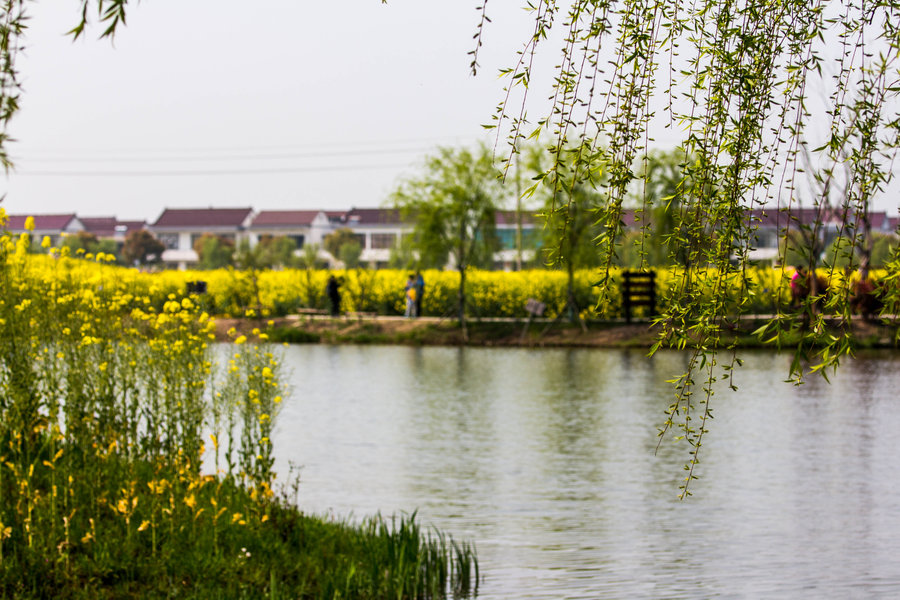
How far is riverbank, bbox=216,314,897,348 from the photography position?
3466 centimetres

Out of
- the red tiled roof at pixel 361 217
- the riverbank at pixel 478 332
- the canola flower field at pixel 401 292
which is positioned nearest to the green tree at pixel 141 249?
the red tiled roof at pixel 361 217

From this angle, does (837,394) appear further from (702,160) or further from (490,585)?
(702,160)

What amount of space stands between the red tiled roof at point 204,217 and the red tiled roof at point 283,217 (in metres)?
1.73

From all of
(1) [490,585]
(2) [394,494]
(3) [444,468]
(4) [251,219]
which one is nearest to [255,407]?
(1) [490,585]

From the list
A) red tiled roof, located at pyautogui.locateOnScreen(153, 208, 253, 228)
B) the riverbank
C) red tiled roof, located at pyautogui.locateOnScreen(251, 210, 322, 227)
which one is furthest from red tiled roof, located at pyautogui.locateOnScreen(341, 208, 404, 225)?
the riverbank

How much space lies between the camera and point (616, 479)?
1260cm

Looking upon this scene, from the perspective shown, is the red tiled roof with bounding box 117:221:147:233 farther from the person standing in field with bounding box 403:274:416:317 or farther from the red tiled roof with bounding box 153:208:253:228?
the person standing in field with bounding box 403:274:416:317

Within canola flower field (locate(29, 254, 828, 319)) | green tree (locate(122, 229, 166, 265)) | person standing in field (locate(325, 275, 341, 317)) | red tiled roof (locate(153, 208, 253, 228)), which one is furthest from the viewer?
red tiled roof (locate(153, 208, 253, 228))

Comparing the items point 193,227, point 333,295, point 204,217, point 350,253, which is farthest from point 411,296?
point 204,217

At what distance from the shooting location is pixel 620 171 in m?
3.79

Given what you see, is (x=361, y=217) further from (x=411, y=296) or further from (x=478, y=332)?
(x=478, y=332)

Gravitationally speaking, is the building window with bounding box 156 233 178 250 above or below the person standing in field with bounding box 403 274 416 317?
above

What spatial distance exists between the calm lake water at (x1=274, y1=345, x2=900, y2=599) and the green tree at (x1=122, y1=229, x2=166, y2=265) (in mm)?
90691

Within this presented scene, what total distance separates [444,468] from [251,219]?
392 ft
